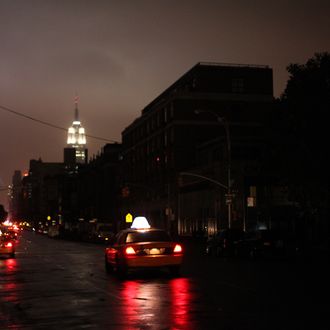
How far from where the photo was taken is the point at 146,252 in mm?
20688

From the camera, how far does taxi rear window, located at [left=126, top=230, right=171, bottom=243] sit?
2148 cm

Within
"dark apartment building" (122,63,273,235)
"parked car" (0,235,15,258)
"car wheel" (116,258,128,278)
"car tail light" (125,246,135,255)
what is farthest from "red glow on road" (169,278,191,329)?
"dark apartment building" (122,63,273,235)

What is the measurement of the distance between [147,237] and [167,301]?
7.38 meters

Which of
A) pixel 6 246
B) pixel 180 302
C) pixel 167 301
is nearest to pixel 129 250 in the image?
pixel 167 301

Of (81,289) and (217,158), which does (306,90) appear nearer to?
(81,289)

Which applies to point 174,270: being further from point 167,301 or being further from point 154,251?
point 167,301

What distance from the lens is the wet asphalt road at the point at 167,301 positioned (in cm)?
1116

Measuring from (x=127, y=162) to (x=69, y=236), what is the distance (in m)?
14.6

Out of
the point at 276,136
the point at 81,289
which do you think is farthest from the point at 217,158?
the point at 81,289

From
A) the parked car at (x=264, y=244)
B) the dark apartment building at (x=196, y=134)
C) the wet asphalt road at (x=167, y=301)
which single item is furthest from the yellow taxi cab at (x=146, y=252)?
the dark apartment building at (x=196, y=134)

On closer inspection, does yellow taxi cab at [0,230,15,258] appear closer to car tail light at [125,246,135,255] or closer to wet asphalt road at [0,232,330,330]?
wet asphalt road at [0,232,330,330]

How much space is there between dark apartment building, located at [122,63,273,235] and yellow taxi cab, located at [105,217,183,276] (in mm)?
41386

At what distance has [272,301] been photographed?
13875mm

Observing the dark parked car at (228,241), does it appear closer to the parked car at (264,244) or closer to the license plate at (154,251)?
the parked car at (264,244)
